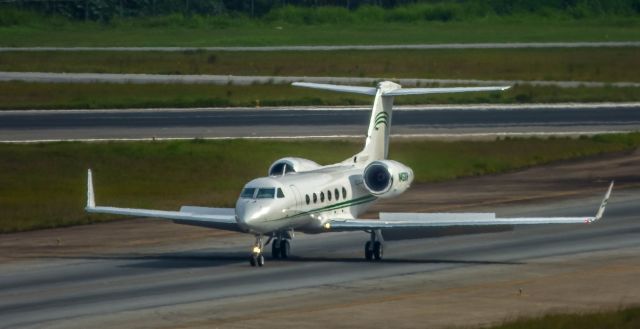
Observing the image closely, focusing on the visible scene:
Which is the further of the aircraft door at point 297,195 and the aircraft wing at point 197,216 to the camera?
the aircraft wing at point 197,216

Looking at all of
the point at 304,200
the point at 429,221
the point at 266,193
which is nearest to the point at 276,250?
the point at 304,200

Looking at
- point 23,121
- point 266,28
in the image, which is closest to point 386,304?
point 23,121

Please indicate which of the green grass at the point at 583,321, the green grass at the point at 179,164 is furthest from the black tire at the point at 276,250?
the green grass at the point at 583,321

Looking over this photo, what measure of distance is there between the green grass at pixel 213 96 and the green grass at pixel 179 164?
1907cm

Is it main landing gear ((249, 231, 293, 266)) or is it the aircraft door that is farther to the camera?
main landing gear ((249, 231, 293, 266))

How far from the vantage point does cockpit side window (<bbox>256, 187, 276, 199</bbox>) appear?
32250mm

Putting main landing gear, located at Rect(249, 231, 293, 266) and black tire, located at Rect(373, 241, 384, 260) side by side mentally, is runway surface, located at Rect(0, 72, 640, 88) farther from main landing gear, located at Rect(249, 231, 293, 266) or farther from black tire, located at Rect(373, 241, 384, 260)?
black tire, located at Rect(373, 241, 384, 260)

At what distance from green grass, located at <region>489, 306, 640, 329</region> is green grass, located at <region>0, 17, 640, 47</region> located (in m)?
97.4

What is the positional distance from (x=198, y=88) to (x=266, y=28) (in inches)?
2091

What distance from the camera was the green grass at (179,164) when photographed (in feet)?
148

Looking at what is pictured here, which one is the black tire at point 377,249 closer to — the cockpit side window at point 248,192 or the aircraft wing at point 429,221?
the aircraft wing at point 429,221

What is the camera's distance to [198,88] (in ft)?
280

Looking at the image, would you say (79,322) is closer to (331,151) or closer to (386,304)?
(386,304)

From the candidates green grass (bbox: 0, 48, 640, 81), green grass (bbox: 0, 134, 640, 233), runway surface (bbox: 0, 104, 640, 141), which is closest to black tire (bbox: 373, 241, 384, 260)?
green grass (bbox: 0, 134, 640, 233)
